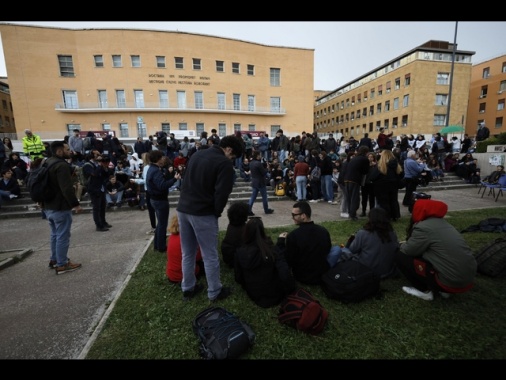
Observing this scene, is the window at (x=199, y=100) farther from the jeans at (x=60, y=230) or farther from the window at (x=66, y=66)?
the jeans at (x=60, y=230)

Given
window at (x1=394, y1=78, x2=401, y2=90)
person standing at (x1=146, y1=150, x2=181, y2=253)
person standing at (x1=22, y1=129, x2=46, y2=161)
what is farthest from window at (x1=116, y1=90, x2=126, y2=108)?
window at (x1=394, y1=78, x2=401, y2=90)

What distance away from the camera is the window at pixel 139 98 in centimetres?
2816

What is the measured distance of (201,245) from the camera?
2920 mm

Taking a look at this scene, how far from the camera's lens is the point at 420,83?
37.7 meters

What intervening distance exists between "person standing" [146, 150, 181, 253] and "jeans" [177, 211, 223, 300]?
1.85 m

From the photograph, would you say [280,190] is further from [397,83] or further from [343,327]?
[397,83]

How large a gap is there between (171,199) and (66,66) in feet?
92.9

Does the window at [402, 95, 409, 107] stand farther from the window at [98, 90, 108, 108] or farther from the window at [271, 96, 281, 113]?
the window at [98, 90, 108, 108]

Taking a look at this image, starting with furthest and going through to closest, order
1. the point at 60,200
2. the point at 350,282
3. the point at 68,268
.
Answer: the point at 68,268
the point at 60,200
the point at 350,282

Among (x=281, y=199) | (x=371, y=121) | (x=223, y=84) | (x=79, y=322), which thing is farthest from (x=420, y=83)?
(x=79, y=322)

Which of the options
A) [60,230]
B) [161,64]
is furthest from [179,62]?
[60,230]

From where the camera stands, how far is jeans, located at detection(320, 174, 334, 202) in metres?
9.49

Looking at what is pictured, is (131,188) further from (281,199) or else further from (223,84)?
(223,84)

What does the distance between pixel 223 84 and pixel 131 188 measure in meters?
25.3
